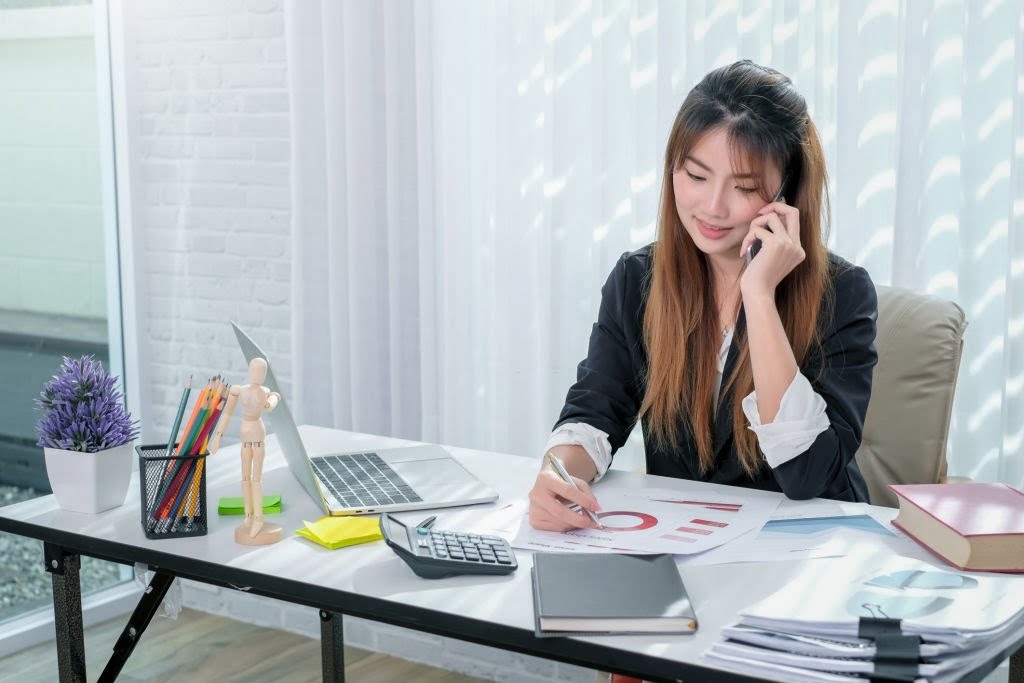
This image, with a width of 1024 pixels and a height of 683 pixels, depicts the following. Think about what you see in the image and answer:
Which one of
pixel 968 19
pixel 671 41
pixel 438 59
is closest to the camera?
pixel 968 19

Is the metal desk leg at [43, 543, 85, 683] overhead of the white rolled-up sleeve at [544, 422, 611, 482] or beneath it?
beneath

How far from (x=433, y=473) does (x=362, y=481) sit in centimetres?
11

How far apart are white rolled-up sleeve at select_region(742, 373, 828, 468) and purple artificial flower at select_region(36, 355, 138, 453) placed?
2.84ft

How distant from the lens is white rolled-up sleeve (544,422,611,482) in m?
1.65

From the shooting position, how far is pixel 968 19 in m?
1.98

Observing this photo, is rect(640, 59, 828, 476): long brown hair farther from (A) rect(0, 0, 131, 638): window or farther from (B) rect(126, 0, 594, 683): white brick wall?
(A) rect(0, 0, 131, 638): window

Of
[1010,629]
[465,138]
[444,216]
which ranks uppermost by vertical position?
[465,138]

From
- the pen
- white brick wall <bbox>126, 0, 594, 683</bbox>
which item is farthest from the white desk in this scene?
white brick wall <bbox>126, 0, 594, 683</bbox>

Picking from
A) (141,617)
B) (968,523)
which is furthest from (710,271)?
(141,617)

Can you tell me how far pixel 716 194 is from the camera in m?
1.65

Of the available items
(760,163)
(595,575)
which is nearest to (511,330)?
(760,163)

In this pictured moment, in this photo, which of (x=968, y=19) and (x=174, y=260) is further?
(x=174, y=260)

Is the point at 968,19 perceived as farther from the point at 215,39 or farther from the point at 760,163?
the point at 215,39

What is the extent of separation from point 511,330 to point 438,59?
63cm
